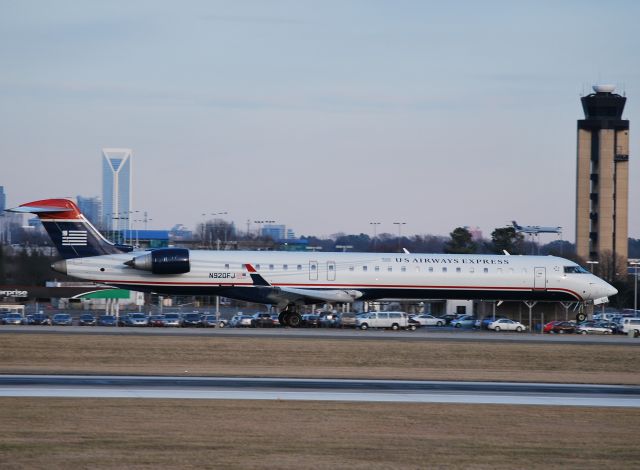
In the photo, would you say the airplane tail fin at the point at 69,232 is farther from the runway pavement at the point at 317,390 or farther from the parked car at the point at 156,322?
the runway pavement at the point at 317,390

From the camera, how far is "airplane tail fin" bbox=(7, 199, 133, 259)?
41625 millimetres

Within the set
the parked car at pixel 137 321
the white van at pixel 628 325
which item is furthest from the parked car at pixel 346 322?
the white van at pixel 628 325

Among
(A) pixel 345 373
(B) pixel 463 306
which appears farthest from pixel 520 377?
(B) pixel 463 306

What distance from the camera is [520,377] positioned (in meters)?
26.3

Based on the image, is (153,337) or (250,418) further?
(153,337)

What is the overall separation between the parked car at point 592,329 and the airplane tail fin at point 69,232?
24311mm

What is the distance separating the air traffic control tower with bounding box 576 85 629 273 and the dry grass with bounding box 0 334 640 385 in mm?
67795

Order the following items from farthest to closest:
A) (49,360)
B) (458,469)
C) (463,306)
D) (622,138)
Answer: (622,138), (463,306), (49,360), (458,469)

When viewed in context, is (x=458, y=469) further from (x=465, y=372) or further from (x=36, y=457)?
(x=465, y=372)

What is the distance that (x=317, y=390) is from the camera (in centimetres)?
2189

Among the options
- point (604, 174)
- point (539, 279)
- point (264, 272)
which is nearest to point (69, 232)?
point (264, 272)

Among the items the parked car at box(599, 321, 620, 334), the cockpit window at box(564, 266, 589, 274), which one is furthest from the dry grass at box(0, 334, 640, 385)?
the parked car at box(599, 321, 620, 334)

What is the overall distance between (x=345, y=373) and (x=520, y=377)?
189 inches

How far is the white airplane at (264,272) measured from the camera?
1626 inches
